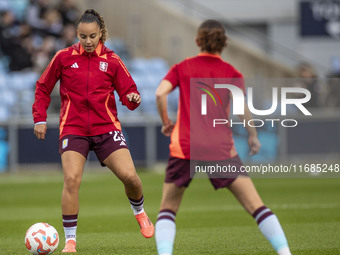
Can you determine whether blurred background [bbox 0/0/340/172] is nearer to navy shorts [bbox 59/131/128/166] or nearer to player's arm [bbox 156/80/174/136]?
navy shorts [bbox 59/131/128/166]

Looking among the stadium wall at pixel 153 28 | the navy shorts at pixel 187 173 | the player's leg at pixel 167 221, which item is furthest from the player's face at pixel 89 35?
the stadium wall at pixel 153 28

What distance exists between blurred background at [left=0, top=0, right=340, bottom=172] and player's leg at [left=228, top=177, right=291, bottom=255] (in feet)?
40.7

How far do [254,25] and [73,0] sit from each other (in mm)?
8551

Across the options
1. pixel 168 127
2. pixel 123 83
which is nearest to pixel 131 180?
pixel 123 83

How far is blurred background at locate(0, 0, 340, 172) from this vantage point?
1959cm

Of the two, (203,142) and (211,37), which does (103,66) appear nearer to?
(211,37)

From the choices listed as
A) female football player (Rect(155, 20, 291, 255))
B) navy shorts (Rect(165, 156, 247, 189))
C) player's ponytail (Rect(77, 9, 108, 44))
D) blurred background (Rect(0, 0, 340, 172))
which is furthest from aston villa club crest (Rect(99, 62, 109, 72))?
blurred background (Rect(0, 0, 340, 172))

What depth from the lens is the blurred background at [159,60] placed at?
64.3 feet

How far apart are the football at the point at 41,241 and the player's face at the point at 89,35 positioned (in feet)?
5.65

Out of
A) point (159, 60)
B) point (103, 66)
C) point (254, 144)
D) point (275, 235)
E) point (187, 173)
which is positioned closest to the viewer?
point (275, 235)

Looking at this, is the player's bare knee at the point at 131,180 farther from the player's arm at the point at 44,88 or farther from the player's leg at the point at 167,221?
the player's leg at the point at 167,221

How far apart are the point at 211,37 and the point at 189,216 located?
5.22 meters

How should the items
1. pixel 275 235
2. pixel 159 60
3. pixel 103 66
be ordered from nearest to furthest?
pixel 275 235 < pixel 103 66 < pixel 159 60

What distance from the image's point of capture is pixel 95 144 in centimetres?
750
